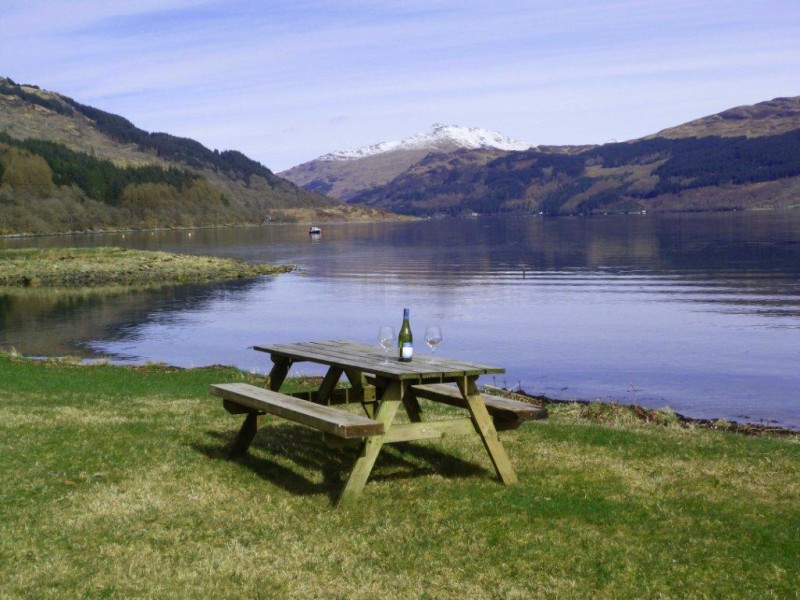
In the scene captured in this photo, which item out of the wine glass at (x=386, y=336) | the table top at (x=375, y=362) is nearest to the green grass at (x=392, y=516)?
the table top at (x=375, y=362)

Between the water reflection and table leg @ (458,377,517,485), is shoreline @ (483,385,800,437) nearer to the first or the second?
table leg @ (458,377,517,485)

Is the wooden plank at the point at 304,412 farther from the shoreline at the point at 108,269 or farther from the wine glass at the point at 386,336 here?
the shoreline at the point at 108,269

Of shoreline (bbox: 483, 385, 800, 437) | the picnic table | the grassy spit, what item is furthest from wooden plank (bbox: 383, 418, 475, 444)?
the grassy spit

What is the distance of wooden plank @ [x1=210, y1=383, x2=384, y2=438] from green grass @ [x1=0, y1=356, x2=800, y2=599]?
0.88m

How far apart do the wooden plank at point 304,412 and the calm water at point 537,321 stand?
15810 millimetres

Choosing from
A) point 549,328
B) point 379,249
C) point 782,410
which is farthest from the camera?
point 379,249

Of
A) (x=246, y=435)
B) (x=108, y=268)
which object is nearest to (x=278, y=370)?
(x=246, y=435)

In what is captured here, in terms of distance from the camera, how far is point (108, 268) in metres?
81.8

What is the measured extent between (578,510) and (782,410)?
17.4m

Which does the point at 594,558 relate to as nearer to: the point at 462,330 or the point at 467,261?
the point at 462,330

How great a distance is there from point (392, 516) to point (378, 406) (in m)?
1.52

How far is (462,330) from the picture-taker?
44.1 m

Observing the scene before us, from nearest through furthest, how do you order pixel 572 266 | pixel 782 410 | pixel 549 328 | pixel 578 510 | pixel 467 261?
pixel 578 510
pixel 782 410
pixel 549 328
pixel 572 266
pixel 467 261

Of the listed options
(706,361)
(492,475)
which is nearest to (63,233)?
(706,361)
